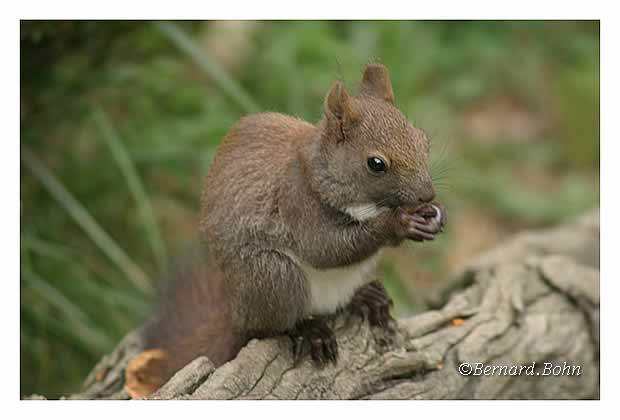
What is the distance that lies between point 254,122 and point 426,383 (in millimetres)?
1414

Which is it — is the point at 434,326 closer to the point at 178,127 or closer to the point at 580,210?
the point at 178,127

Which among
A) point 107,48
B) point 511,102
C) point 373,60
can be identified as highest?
point 511,102

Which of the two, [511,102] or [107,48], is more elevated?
[511,102]

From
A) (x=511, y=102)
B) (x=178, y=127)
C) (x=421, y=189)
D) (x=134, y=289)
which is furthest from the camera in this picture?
(x=511, y=102)

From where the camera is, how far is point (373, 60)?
3932 mm

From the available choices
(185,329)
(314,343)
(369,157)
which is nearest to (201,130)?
(185,329)

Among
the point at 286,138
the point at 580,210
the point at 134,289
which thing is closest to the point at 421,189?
the point at 286,138

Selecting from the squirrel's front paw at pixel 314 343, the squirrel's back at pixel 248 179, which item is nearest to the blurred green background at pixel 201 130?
the squirrel's back at pixel 248 179

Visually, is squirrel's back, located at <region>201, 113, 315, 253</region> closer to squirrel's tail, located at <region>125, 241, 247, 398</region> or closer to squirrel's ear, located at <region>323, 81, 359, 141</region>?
squirrel's ear, located at <region>323, 81, 359, 141</region>

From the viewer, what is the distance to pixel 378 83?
368cm

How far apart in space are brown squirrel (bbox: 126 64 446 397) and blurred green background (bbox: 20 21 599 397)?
0.29 m

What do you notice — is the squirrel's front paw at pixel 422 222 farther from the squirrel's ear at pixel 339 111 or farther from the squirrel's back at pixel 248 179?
the squirrel's back at pixel 248 179

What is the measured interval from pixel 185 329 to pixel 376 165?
1363 mm

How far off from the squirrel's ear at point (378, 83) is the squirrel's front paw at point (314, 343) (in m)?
1.03
